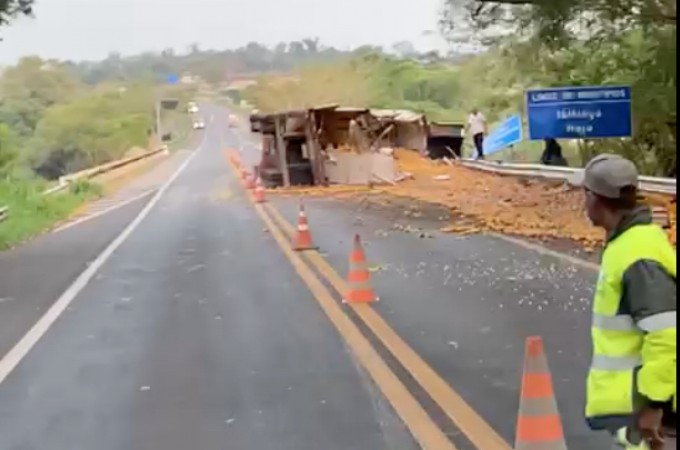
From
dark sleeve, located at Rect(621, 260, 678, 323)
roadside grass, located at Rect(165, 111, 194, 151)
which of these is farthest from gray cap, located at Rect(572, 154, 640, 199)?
roadside grass, located at Rect(165, 111, 194, 151)

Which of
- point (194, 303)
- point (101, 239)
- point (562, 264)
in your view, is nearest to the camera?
point (194, 303)

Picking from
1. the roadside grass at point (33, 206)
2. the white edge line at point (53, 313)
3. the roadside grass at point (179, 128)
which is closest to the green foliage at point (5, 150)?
the roadside grass at point (33, 206)

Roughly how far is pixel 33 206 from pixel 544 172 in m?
12.7

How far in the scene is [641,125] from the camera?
91.2ft

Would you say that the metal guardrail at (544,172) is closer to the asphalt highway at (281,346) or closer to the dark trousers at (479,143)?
the dark trousers at (479,143)

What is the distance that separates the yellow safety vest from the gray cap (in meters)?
0.16

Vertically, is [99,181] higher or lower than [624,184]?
lower

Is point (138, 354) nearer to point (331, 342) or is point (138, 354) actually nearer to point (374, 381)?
point (331, 342)

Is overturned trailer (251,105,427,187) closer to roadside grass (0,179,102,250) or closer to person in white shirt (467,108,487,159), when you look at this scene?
person in white shirt (467,108,487,159)

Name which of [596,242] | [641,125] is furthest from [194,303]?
[641,125]

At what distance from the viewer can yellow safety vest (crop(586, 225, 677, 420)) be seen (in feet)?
12.5

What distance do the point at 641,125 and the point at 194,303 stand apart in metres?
16.5

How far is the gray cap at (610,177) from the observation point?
4.10 metres

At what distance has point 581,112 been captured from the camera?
73.9 ft
